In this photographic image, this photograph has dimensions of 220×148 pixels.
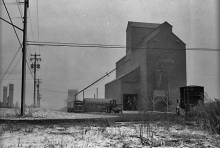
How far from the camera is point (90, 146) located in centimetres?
741

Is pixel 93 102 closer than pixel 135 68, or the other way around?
pixel 93 102

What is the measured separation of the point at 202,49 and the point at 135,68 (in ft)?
98.4

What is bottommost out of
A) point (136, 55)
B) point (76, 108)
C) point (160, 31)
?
point (76, 108)

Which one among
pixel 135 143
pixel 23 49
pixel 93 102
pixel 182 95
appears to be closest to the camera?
pixel 135 143

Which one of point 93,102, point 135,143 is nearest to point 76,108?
point 93,102

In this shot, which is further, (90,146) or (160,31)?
(160,31)

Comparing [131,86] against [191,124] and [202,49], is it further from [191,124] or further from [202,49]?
[191,124]

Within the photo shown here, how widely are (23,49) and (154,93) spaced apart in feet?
118

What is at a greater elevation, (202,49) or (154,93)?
(202,49)

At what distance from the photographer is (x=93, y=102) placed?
48656mm

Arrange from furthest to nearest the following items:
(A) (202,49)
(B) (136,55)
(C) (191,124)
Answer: (B) (136,55)
(A) (202,49)
(C) (191,124)

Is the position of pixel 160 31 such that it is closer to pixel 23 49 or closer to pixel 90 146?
pixel 23 49

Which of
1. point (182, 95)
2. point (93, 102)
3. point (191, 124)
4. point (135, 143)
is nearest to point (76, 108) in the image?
point (93, 102)

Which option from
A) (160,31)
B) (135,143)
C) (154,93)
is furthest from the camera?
(160,31)
